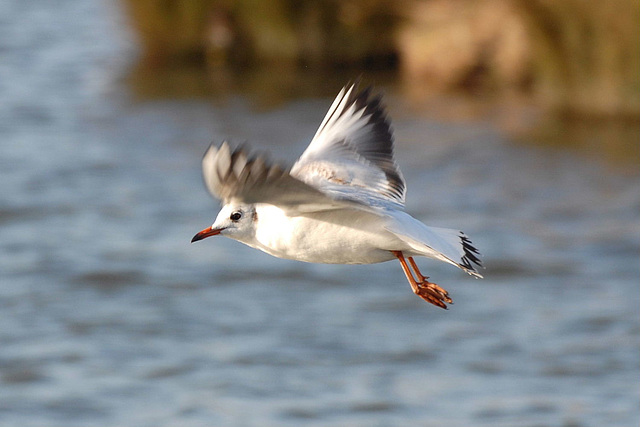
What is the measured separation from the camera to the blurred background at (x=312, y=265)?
12.6 metres

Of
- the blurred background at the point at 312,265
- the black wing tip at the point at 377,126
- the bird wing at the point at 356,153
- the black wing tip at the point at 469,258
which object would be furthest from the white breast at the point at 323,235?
the blurred background at the point at 312,265

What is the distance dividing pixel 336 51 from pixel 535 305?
31.9 feet

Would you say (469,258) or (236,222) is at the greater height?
(236,222)

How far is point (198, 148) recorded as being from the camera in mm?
19609

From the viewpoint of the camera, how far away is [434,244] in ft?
17.3

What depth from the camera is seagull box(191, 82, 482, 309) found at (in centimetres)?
463

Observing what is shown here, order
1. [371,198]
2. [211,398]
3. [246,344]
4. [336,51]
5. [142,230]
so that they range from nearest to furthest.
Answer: [371,198] → [211,398] → [246,344] → [142,230] → [336,51]

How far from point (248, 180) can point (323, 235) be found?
0.95m

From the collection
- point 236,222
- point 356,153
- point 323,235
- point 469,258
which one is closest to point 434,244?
point 469,258

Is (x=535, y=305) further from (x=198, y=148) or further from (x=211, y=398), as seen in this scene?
(x=198, y=148)

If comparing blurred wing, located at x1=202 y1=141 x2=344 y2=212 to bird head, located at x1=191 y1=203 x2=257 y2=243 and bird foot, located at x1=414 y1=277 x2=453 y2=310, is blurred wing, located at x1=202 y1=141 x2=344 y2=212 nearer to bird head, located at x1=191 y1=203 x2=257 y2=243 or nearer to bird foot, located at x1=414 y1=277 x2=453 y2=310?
bird head, located at x1=191 y1=203 x2=257 y2=243

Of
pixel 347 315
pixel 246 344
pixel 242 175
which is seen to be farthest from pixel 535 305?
pixel 242 175

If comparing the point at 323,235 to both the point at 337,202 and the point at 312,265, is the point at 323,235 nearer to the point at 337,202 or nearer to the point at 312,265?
the point at 337,202

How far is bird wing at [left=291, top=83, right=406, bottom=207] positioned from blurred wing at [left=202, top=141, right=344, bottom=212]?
1.08m
